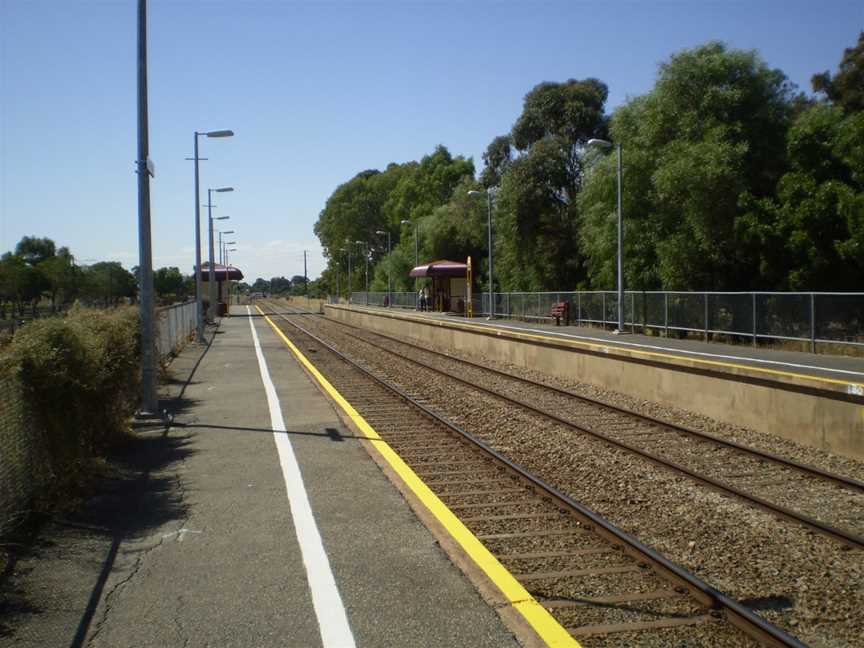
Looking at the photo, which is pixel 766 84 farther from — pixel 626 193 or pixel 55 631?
pixel 55 631

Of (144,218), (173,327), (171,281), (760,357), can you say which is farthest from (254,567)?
(171,281)

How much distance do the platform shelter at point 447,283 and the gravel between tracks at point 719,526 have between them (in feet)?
137

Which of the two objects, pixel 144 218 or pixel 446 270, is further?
pixel 446 270

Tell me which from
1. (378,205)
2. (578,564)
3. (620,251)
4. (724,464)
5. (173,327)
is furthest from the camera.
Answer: (378,205)

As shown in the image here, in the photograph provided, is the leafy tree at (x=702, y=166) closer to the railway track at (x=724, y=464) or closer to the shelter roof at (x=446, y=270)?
the railway track at (x=724, y=464)

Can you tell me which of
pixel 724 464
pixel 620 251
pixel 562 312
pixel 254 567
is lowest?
pixel 724 464

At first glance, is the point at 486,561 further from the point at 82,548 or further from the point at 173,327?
the point at 173,327

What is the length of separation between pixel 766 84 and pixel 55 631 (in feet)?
97.4

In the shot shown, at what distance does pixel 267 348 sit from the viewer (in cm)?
2906

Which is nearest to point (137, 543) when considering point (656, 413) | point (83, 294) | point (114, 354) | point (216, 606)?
point (216, 606)

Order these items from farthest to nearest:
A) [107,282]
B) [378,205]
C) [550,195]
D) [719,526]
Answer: [378,205], [550,195], [107,282], [719,526]

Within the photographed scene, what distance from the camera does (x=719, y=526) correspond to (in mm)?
6863

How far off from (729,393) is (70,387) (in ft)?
30.7

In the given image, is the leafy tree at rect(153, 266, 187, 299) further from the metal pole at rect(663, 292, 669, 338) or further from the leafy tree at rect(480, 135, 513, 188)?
the metal pole at rect(663, 292, 669, 338)
